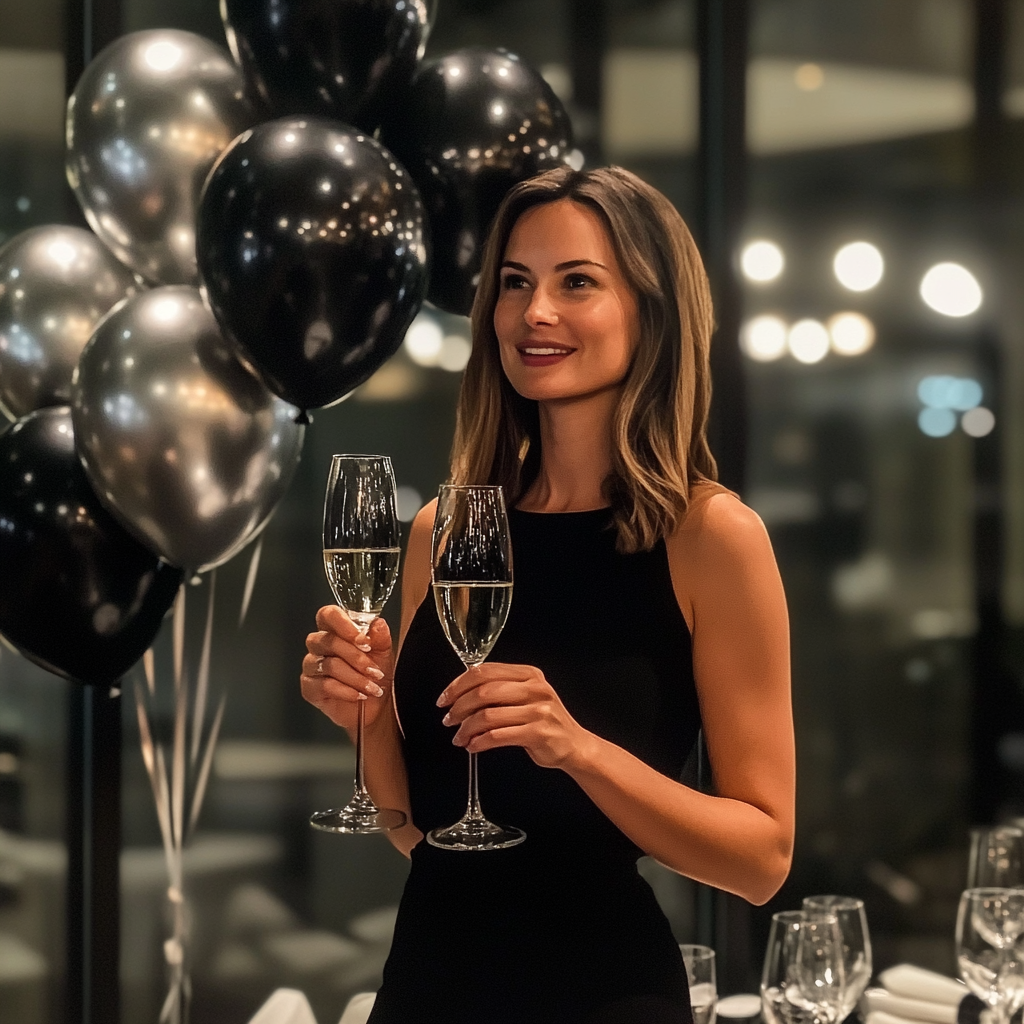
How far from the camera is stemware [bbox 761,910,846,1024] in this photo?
76.9 inches

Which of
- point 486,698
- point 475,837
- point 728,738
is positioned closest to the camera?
point 486,698

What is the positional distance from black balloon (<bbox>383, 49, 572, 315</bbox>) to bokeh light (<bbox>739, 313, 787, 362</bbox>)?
1.70m

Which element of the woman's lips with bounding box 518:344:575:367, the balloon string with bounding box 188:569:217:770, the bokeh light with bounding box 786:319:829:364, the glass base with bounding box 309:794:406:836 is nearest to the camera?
the glass base with bounding box 309:794:406:836

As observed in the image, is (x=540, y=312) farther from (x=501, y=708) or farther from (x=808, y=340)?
(x=808, y=340)

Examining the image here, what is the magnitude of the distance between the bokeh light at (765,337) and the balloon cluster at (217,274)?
1638mm

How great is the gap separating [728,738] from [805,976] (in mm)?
523

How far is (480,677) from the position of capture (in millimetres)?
1334

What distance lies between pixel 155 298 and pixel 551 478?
2.59 ft

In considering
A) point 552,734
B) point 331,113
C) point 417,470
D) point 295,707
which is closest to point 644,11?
point 417,470

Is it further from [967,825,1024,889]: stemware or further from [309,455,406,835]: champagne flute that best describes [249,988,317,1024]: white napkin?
[967,825,1024,889]: stemware

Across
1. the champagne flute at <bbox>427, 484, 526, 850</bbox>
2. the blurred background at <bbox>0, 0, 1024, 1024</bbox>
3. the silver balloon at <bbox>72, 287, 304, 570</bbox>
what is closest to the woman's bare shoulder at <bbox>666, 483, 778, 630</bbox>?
the champagne flute at <bbox>427, 484, 526, 850</bbox>

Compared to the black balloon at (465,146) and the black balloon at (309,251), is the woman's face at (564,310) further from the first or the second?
the black balloon at (465,146)

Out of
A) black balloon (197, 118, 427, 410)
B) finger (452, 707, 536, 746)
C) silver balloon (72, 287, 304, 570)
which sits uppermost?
black balloon (197, 118, 427, 410)

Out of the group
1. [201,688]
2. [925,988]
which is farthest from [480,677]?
[201,688]
